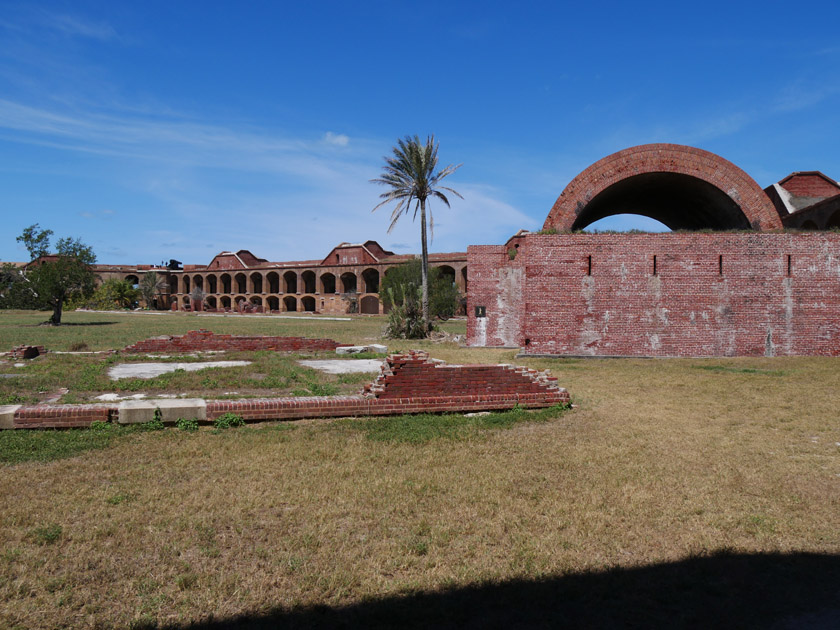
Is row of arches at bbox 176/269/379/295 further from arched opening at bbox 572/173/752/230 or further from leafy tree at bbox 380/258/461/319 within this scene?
arched opening at bbox 572/173/752/230

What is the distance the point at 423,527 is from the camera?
11.6 ft

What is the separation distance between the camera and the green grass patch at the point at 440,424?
585cm

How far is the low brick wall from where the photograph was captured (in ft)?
49.5

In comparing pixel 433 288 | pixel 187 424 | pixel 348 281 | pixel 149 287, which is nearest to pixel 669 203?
pixel 187 424

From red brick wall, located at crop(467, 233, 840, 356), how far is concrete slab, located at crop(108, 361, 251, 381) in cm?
709

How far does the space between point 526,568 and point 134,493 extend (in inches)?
111

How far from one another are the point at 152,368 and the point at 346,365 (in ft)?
12.9

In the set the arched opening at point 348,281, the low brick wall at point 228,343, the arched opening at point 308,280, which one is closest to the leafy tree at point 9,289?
the arched opening at point 308,280

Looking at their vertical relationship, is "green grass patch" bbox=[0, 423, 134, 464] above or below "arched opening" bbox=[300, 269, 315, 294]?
below

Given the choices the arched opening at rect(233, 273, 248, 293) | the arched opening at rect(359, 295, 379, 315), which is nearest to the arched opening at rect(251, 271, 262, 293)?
the arched opening at rect(233, 273, 248, 293)

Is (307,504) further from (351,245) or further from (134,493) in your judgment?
(351,245)

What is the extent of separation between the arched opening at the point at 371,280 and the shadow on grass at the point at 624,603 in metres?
58.5

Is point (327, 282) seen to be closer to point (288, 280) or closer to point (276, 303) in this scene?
point (288, 280)

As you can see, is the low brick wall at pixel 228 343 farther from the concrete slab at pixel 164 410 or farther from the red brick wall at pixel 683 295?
the concrete slab at pixel 164 410
